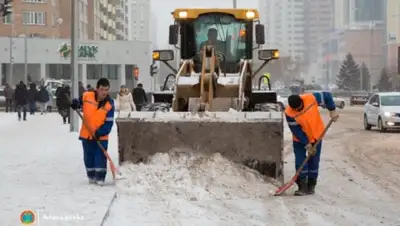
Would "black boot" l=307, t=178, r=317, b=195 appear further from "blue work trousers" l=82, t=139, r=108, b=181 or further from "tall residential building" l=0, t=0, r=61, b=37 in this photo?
"tall residential building" l=0, t=0, r=61, b=37

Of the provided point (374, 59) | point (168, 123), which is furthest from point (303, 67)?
point (168, 123)

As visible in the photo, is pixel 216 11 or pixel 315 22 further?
pixel 315 22

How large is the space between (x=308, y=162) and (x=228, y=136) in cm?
120

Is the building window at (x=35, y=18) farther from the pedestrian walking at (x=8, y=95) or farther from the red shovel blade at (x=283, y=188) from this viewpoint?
the red shovel blade at (x=283, y=188)

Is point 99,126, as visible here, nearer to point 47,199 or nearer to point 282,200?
point 47,199

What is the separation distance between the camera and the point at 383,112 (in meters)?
25.0

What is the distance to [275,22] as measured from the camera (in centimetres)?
18125

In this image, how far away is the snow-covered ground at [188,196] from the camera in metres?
8.21

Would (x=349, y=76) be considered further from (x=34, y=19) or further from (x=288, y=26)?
(x=288, y=26)

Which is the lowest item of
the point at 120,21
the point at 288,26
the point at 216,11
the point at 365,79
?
the point at 365,79

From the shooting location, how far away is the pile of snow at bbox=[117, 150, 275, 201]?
31.9ft

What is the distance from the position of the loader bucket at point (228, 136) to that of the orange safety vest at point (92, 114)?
63 cm

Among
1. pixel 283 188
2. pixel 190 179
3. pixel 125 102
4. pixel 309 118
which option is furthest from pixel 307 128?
pixel 125 102

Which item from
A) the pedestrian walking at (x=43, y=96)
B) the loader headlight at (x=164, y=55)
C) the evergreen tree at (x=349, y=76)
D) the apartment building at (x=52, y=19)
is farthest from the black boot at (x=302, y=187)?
the evergreen tree at (x=349, y=76)
